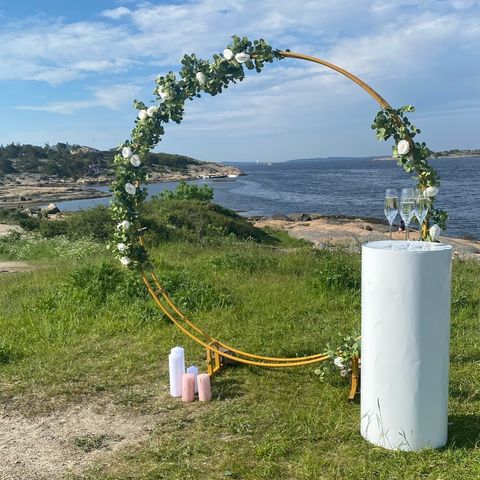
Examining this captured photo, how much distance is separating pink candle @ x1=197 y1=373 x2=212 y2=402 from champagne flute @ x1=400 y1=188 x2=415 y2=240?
6.63 feet

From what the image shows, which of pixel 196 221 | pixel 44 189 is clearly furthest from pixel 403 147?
pixel 44 189

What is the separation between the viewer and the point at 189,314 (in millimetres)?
7695

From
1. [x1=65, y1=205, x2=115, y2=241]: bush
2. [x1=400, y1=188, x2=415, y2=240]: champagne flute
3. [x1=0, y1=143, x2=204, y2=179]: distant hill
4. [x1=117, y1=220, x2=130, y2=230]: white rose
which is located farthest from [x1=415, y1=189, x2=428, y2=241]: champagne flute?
[x1=0, y1=143, x2=204, y2=179]: distant hill

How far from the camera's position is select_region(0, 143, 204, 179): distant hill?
258 ft

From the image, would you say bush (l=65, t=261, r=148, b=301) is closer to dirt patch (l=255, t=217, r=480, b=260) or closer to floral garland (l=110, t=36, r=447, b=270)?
floral garland (l=110, t=36, r=447, b=270)

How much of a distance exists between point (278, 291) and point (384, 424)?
483 centimetres

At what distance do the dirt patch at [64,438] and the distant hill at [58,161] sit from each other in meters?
68.0

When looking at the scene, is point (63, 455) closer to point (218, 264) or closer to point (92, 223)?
point (218, 264)

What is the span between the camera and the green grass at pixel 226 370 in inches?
154

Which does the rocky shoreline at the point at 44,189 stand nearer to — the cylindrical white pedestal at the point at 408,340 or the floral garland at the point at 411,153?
the floral garland at the point at 411,153

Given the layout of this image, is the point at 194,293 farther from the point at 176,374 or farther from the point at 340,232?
the point at 340,232

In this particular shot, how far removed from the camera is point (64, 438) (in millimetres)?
4512

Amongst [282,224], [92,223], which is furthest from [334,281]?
[282,224]

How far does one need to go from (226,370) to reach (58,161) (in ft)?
272
